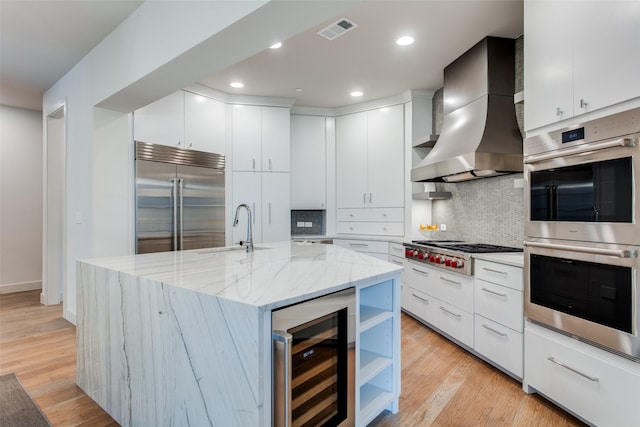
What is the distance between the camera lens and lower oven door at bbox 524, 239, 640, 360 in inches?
63.6

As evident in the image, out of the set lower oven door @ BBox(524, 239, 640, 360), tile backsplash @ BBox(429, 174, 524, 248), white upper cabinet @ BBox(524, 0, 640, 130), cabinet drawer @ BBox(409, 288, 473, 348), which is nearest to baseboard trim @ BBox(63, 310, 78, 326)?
cabinet drawer @ BBox(409, 288, 473, 348)

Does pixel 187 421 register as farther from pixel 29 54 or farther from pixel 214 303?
pixel 29 54

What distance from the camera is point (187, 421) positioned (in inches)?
56.5

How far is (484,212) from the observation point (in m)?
3.41

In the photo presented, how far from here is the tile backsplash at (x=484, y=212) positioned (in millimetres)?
3043

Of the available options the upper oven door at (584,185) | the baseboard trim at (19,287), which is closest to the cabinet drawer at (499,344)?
the upper oven door at (584,185)

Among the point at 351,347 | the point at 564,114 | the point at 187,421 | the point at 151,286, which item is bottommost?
the point at 187,421

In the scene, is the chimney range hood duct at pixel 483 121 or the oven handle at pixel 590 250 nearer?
the oven handle at pixel 590 250

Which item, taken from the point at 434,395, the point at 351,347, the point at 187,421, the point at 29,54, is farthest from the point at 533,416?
the point at 29,54

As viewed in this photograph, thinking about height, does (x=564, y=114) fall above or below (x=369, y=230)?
above

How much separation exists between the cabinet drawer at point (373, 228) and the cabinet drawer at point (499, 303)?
1774 millimetres

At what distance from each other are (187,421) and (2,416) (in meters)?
1.41

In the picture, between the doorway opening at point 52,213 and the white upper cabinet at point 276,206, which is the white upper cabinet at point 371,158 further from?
the doorway opening at point 52,213

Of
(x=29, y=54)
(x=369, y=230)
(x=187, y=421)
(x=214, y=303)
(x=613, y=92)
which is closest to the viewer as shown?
(x=214, y=303)
